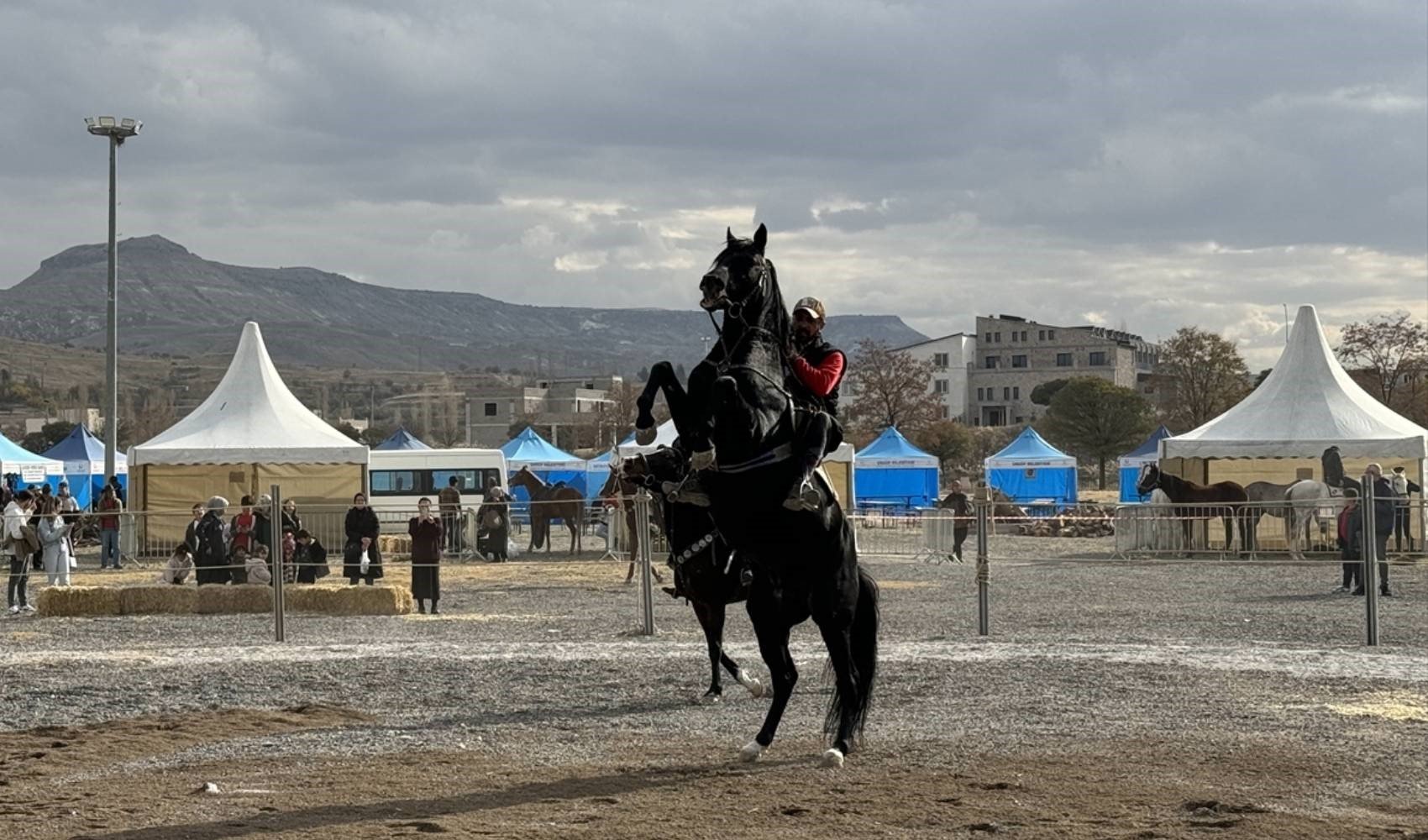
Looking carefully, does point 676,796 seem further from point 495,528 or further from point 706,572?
point 495,528

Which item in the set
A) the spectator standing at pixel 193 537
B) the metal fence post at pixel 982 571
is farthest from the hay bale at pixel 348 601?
the metal fence post at pixel 982 571

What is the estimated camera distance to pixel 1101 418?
2970 inches

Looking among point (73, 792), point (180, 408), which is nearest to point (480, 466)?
point (73, 792)

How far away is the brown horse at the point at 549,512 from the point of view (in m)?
32.7

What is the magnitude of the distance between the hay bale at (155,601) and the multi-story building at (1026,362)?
399 feet

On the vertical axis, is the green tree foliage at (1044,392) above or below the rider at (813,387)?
above

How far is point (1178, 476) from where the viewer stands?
3797 cm

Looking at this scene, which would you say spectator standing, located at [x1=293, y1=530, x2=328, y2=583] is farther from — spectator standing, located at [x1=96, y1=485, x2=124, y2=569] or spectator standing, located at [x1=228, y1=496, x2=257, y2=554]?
spectator standing, located at [x1=96, y1=485, x2=124, y2=569]

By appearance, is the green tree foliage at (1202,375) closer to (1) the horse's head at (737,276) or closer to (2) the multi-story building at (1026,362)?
(2) the multi-story building at (1026,362)

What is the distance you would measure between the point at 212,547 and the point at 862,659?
1641cm

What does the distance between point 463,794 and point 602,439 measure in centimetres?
9102

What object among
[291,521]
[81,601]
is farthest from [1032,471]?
[81,601]

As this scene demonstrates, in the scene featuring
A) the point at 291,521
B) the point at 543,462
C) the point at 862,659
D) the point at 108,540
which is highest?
the point at 543,462

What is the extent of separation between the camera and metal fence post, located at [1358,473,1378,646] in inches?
656
